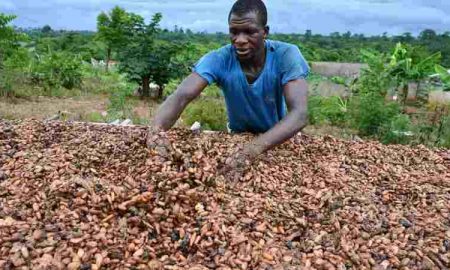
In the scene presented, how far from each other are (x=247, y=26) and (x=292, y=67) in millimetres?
316

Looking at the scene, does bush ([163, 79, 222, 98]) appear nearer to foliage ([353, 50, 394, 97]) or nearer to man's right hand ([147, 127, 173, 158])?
foliage ([353, 50, 394, 97])

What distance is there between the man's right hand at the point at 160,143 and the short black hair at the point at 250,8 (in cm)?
72

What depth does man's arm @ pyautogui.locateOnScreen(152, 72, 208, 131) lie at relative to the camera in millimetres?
2627

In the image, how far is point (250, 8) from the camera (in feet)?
8.68

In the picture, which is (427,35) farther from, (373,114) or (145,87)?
(373,114)

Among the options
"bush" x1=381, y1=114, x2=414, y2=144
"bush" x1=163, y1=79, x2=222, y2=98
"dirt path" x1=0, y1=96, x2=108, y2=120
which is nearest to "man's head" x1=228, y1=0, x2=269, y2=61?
"bush" x1=381, y1=114, x2=414, y2=144

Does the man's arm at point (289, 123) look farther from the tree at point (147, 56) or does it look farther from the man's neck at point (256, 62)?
the tree at point (147, 56)

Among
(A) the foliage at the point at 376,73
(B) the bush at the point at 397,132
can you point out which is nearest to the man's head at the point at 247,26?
(B) the bush at the point at 397,132

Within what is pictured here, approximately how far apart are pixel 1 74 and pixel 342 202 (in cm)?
794

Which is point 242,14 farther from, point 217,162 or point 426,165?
point 426,165

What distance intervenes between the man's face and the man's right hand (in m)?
0.63

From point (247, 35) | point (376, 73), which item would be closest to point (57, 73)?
point (376, 73)

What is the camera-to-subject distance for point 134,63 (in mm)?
9453

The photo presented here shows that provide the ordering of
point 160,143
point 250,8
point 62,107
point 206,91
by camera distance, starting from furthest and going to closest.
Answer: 1. point 206,91
2. point 62,107
3. point 250,8
4. point 160,143
